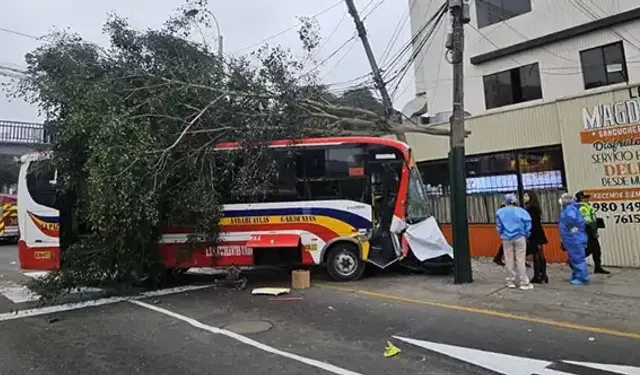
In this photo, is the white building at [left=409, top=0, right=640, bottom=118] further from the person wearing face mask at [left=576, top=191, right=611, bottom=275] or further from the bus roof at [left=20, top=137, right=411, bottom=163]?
the bus roof at [left=20, top=137, right=411, bottom=163]

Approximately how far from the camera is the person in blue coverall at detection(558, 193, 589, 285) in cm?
902

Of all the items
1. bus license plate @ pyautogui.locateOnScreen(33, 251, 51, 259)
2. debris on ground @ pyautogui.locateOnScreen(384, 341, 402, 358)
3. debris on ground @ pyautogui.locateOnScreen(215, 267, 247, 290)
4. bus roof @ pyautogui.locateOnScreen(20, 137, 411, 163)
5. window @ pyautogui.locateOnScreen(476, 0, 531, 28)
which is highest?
window @ pyautogui.locateOnScreen(476, 0, 531, 28)

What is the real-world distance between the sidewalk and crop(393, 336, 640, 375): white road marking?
65.4 inches

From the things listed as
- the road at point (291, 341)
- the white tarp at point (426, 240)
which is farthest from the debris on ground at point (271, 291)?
the white tarp at point (426, 240)

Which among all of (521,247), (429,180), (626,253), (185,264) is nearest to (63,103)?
(185,264)

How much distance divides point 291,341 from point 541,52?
14574 mm

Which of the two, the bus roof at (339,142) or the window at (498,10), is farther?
the window at (498,10)

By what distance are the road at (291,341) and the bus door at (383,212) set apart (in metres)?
1.80

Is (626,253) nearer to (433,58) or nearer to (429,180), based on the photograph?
(429,180)

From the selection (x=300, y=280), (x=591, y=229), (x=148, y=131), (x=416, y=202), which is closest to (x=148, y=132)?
(x=148, y=131)

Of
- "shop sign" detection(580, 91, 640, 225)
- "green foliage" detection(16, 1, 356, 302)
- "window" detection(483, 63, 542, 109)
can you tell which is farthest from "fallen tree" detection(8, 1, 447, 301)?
"window" detection(483, 63, 542, 109)

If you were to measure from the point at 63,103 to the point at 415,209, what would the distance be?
7288 mm

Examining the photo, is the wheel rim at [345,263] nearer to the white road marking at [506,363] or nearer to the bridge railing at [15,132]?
the white road marking at [506,363]

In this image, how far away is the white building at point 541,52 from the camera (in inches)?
591
